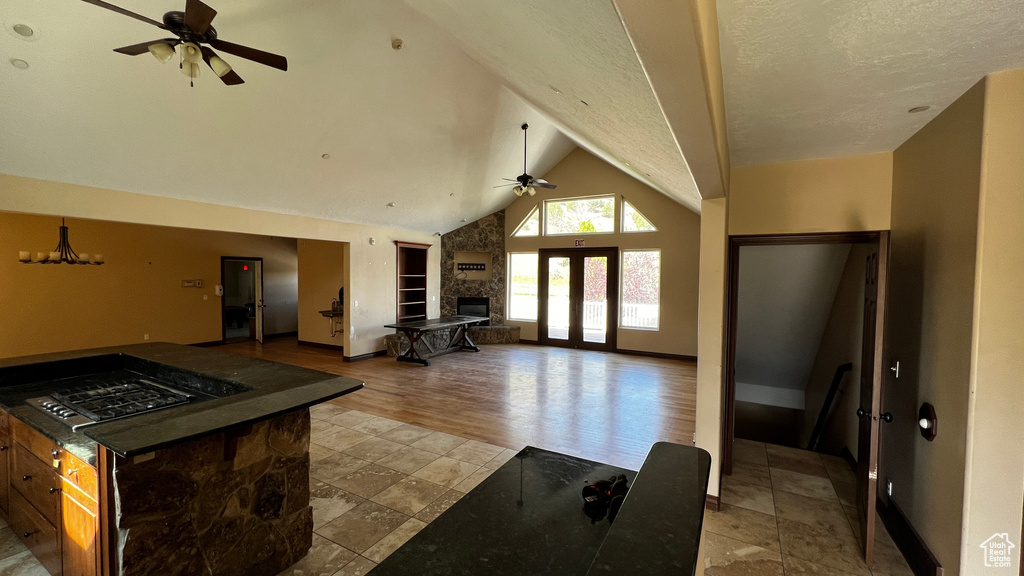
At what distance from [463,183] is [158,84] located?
4.32 metres

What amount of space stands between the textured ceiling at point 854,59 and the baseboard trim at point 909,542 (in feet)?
7.47

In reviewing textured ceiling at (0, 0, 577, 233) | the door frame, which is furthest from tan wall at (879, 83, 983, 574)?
textured ceiling at (0, 0, 577, 233)

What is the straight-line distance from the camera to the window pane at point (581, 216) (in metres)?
8.05

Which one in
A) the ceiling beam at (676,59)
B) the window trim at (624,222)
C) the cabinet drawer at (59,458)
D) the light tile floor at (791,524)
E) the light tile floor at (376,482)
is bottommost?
the light tile floor at (791,524)

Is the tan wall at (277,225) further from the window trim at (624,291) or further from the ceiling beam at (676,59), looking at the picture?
the ceiling beam at (676,59)

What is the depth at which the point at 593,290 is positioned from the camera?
8250 mm

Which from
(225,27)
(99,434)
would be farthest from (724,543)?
(225,27)

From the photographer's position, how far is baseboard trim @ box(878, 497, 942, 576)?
1969mm

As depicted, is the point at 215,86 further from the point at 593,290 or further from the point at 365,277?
the point at 593,290

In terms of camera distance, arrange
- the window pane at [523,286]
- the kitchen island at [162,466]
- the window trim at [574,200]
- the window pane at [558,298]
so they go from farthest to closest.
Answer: the window pane at [523,286]
the window pane at [558,298]
the window trim at [574,200]
the kitchen island at [162,466]

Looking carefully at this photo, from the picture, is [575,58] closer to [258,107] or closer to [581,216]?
[258,107]

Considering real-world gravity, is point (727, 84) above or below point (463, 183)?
below

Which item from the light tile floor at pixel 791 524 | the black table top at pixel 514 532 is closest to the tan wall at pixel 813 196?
the light tile floor at pixel 791 524

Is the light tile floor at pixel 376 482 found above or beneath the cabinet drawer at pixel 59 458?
beneath
